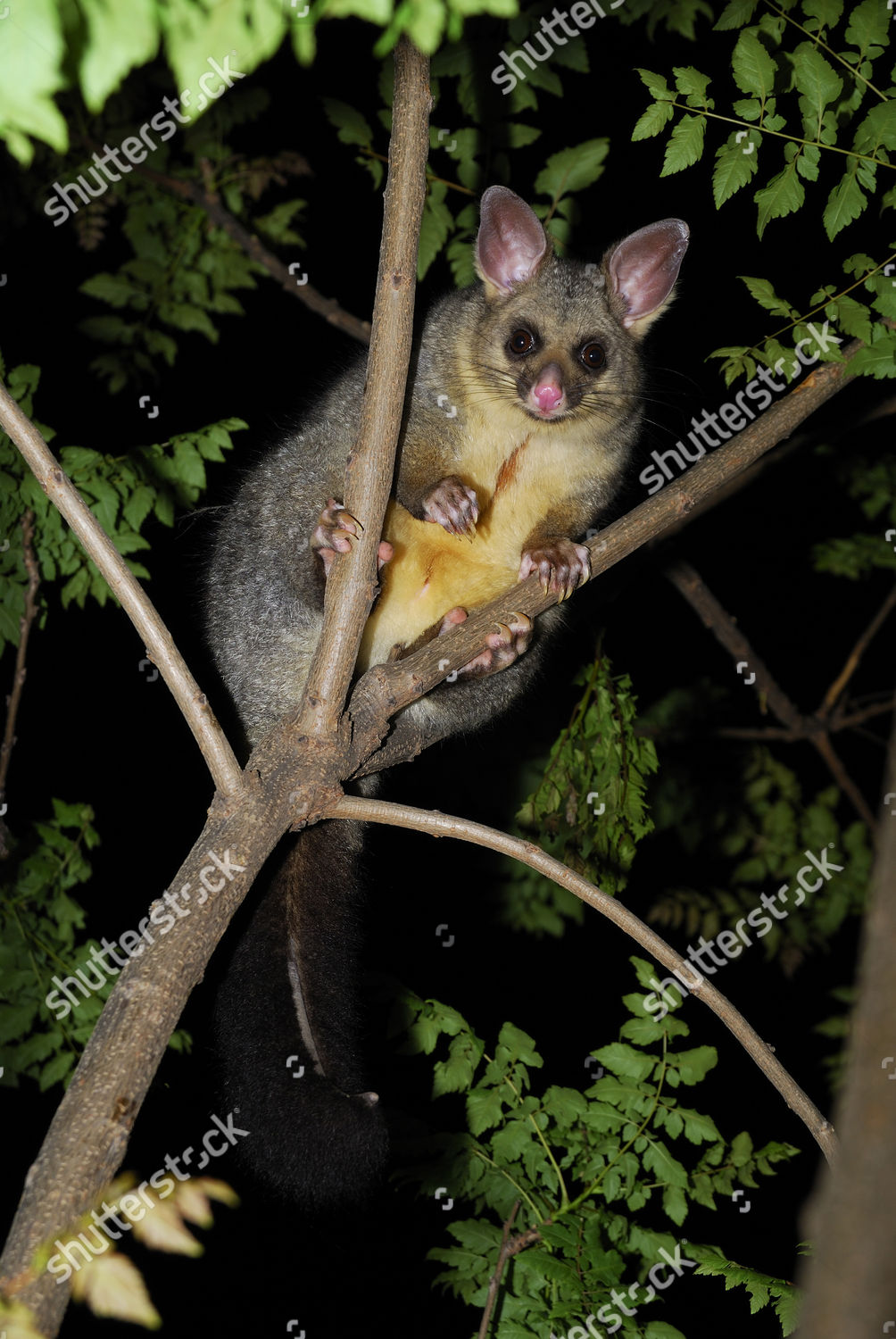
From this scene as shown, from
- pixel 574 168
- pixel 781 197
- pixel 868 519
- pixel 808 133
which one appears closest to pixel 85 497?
pixel 574 168

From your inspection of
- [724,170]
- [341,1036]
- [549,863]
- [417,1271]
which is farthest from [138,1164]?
[724,170]

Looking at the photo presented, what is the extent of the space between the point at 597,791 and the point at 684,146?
244 centimetres

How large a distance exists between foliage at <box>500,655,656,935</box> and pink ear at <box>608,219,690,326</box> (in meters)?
1.48

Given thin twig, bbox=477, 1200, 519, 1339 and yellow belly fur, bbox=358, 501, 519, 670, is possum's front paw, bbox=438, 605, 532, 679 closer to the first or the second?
yellow belly fur, bbox=358, 501, 519, 670

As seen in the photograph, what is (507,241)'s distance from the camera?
4.16 m

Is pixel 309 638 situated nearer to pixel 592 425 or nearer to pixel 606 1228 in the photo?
pixel 592 425

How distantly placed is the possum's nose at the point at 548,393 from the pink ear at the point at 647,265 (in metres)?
0.66

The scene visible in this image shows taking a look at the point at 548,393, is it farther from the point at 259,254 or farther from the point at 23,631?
the point at 259,254

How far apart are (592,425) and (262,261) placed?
91.9 inches

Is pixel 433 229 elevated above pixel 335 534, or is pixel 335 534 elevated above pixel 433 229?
pixel 433 229

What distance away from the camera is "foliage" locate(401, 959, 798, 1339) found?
3.24 metres

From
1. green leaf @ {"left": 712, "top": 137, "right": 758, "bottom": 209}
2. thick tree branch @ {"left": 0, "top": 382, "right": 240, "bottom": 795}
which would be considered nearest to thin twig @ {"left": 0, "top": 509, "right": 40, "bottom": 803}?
thick tree branch @ {"left": 0, "top": 382, "right": 240, "bottom": 795}

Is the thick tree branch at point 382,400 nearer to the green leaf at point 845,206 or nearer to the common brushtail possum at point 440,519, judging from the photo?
the common brushtail possum at point 440,519

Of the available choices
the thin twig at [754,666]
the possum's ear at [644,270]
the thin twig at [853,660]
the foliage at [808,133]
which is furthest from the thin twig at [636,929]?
the thin twig at [853,660]
